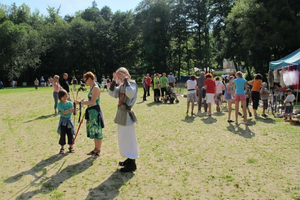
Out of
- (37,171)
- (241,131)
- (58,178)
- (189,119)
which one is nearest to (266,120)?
(241,131)

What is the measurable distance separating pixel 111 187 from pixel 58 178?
1082 mm

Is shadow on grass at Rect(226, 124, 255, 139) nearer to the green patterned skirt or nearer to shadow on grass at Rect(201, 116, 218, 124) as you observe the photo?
shadow on grass at Rect(201, 116, 218, 124)

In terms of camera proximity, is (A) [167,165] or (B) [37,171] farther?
(A) [167,165]

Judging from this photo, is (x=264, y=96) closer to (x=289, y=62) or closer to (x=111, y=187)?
(x=289, y=62)

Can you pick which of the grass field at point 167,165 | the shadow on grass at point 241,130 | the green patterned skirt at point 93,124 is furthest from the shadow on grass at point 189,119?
the green patterned skirt at point 93,124

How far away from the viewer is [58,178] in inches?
185

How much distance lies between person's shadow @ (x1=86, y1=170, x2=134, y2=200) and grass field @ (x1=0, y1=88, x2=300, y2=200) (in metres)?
0.02

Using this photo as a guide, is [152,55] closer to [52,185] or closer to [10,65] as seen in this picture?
[10,65]

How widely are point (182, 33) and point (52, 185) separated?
42.3 meters

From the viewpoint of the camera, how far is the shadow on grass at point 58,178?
13.7 feet

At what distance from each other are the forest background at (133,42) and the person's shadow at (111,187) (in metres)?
27.0

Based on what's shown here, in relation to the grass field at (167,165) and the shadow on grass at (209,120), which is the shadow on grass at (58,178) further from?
the shadow on grass at (209,120)

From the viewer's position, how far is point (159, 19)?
44.1 m

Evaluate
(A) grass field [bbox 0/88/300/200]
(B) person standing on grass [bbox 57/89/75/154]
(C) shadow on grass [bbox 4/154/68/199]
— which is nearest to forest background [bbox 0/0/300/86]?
(A) grass field [bbox 0/88/300/200]
